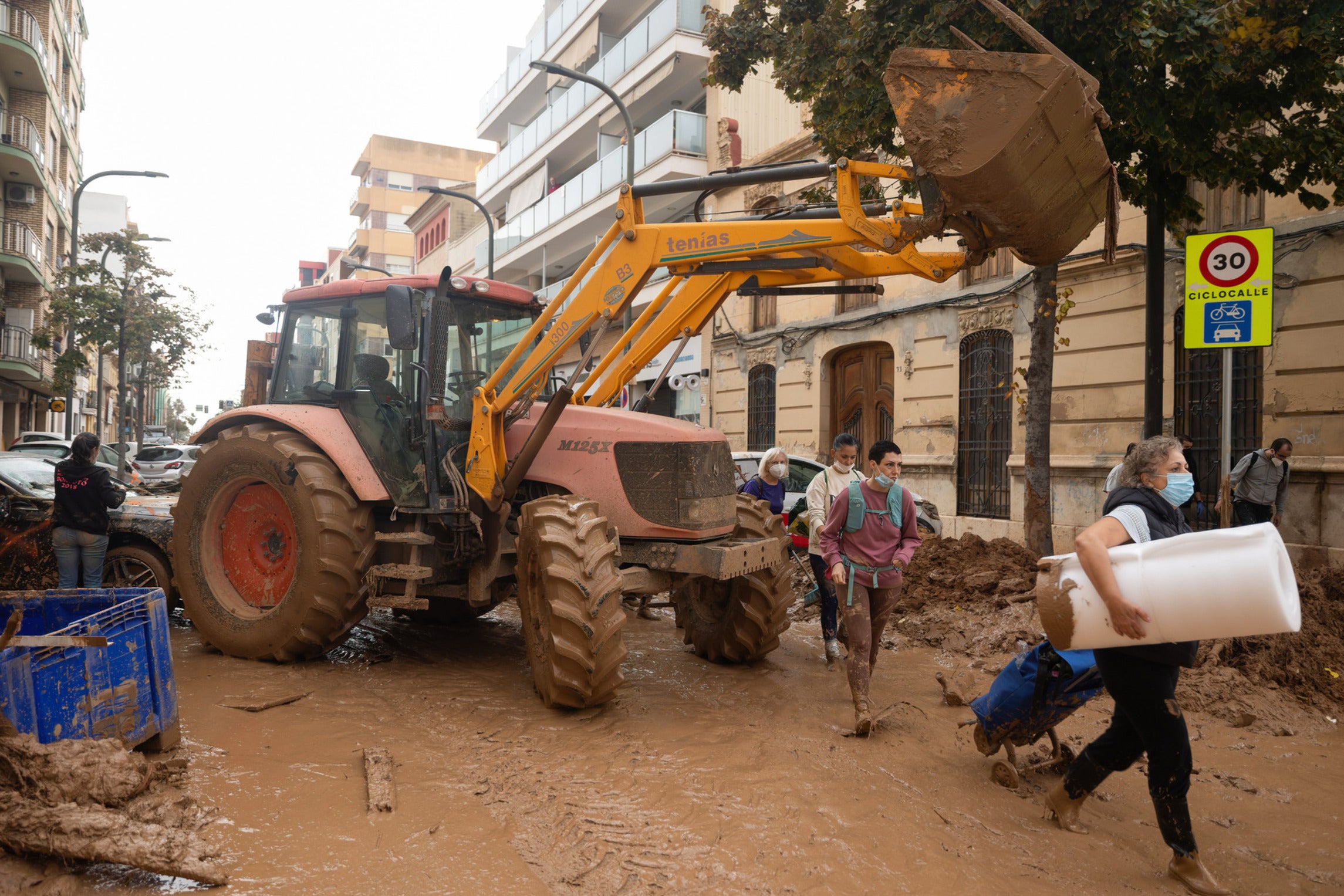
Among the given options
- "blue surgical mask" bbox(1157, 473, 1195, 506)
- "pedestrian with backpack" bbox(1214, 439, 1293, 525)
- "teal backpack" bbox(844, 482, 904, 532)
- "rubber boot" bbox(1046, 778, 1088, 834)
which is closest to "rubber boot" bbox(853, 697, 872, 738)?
"teal backpack" bbox(844, 482, 904, 532)

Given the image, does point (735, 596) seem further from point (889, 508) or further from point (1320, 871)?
point (1320, 871)

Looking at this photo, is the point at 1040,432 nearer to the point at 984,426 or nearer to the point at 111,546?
the point at 984,426

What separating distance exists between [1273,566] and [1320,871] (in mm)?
1463

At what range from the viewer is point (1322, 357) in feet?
33.6

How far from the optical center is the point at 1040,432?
922 centimetres

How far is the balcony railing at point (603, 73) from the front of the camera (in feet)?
74.6

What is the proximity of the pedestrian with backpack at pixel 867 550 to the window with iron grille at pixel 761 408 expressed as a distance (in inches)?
567

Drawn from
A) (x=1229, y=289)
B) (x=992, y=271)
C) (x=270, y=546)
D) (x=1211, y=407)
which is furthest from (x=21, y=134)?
(x=1229, y=289)

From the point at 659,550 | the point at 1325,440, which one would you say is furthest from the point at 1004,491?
the point at 659,550

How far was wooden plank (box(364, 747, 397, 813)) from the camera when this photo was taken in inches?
162

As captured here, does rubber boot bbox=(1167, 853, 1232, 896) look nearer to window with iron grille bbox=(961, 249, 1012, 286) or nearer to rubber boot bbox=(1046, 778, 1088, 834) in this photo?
rubber boot bbox=(1046, 778, 1088, 834)

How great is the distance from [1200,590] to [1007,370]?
1152 cm

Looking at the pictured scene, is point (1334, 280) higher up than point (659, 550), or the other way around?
point (1334, 280)

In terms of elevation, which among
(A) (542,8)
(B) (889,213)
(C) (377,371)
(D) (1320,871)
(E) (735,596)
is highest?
(A) (542,8)
